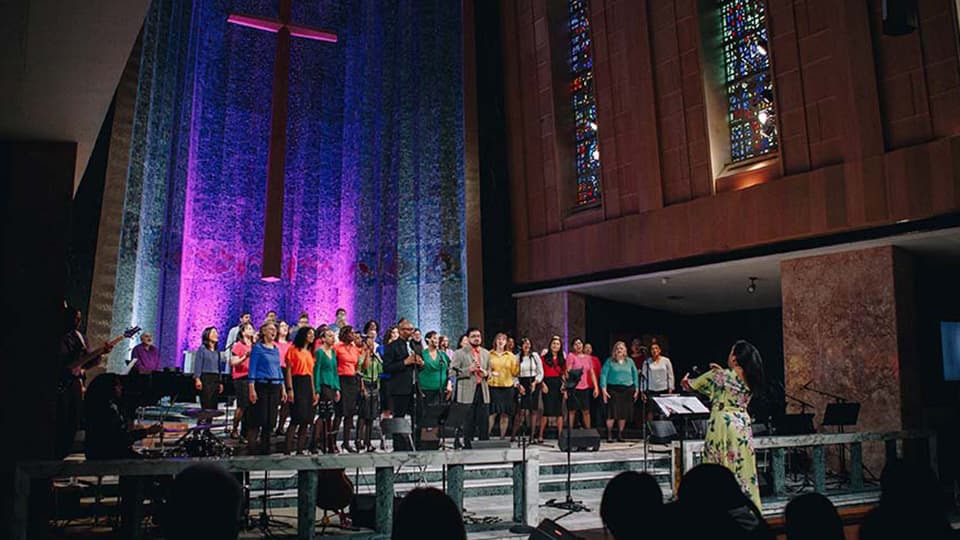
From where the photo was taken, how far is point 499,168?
648 inches

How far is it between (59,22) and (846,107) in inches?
388

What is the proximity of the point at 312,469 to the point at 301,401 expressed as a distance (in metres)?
2.97

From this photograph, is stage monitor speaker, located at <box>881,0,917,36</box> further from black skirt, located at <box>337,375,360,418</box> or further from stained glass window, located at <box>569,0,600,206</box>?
stained glass window, located at <box>569,0,600,206</box>

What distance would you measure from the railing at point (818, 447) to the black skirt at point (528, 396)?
10.6ft

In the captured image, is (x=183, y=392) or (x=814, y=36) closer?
(x=183, y=392)

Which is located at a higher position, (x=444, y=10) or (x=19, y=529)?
(x=444, y=10)

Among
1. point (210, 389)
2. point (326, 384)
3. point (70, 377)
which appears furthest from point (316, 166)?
point (70, 377)

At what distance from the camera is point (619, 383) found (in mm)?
12492

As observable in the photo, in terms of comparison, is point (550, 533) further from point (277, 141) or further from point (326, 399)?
point (277, 141)

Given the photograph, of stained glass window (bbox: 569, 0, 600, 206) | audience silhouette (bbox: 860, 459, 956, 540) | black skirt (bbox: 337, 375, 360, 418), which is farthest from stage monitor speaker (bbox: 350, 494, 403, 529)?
stained glass window (bbox: 569, 0, 600, 206)

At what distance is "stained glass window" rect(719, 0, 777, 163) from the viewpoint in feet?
39.9

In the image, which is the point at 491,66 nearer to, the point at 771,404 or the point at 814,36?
the point at 814,36

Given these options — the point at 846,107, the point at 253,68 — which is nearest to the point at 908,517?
the point at 846,107

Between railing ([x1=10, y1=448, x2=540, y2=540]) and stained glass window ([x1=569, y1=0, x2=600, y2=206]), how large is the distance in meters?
9.61
